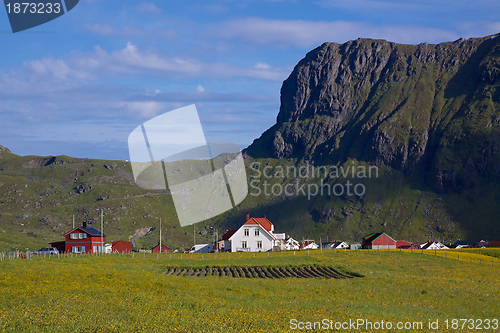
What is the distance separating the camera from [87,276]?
128 feet

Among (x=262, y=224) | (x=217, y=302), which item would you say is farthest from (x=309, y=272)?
(x=262, y=224)

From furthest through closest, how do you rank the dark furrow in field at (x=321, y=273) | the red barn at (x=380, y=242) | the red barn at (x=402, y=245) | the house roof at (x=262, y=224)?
1. the red barn at (x=402, y=245)
2. the red barn at (x=380, y=242)
3. the house roof at (x=262, y=224)
4. the dark furrow in field at (x=321, y=273)

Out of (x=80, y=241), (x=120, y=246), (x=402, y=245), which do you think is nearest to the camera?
(x=80, y=241)

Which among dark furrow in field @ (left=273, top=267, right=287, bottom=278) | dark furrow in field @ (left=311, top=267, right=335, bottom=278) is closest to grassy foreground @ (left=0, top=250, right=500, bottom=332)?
dark furrow in field @ (left=311, top=267, right=335, bottom=278)

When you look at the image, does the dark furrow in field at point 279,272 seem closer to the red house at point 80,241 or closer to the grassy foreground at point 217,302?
the grassy foreground at point 217,302

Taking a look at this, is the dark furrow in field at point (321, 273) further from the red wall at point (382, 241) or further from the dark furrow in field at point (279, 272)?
the red wall at point (382, 241)

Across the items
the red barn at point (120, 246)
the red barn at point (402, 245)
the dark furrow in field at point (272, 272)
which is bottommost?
the red barn at point (402, 245)

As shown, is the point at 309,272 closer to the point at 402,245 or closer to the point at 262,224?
the point at 262,224

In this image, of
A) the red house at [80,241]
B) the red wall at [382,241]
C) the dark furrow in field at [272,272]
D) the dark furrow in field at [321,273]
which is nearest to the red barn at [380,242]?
the red wall at [382,241]

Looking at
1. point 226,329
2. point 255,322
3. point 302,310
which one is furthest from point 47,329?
point 302,310

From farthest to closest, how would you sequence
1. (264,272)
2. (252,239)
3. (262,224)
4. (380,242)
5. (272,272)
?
1. (380,242)
2. (262,224)
3. (252,239)
4. (272,272)
5. (264,272)

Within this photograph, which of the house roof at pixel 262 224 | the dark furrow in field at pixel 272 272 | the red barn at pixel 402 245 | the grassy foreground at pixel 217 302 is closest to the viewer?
the grassy foreground at pixel 217 302

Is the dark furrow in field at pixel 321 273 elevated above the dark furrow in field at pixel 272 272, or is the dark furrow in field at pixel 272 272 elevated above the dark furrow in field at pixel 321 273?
the dark furrow in field at pixel 272 272

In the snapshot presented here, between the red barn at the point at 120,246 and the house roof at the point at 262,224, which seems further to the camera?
the red barn at the point at 120,246
